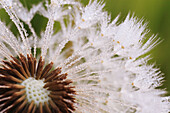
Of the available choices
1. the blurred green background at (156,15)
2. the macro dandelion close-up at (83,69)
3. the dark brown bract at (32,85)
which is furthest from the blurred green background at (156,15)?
the dark brown bract at (32,85)

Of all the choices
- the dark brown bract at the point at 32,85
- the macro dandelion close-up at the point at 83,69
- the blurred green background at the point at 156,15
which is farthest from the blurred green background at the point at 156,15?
the dark brown bract at the point at 32,85

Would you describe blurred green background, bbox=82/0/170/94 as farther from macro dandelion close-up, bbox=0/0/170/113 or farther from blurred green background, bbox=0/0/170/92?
macro dandelion close-up, bbox=0/0/170/113

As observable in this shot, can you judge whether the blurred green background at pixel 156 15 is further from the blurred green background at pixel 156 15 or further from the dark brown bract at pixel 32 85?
the dark brown bract at pixel 32 85

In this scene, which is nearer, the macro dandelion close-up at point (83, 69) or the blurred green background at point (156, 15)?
the macro dandelion close-up at point (83, 69)

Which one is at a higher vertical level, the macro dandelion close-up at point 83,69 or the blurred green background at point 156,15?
the blurred green background at point 156,15

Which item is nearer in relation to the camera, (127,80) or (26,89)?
(26,89)

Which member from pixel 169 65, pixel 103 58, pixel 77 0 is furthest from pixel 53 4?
pixel 169 65

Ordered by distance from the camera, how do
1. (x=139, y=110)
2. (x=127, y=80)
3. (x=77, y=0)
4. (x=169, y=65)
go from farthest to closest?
(x=169, y=65) < (x=77, y=0) < (x=127, y=80) < (x=139, y=110)

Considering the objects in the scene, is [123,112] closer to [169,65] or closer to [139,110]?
[139,110]
